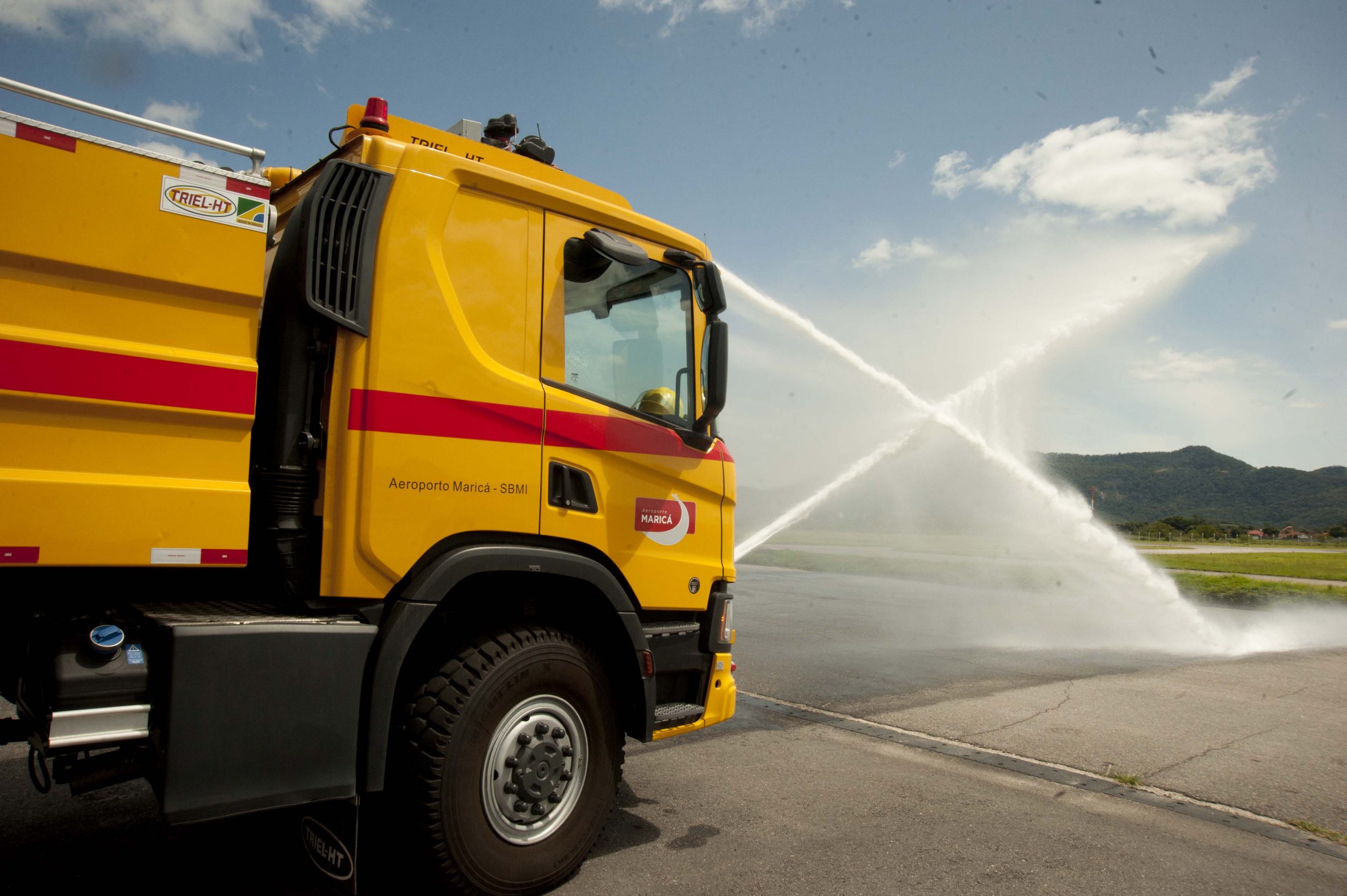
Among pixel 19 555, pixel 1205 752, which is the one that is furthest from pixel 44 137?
pixel 1205 752

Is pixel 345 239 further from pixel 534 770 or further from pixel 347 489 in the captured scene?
pixel 534 770

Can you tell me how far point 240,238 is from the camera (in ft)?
10.3

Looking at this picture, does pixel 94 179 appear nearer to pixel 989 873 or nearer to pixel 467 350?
pixel 467 350

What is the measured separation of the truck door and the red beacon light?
2.72 ft

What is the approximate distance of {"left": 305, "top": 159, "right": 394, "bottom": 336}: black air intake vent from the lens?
3.32 m

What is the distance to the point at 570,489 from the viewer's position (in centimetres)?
386

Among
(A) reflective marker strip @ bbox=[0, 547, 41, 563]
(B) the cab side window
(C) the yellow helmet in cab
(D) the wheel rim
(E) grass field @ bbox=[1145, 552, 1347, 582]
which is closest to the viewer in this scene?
(A) reflective marker strip @ bbox=[0, 547, 41, 563]

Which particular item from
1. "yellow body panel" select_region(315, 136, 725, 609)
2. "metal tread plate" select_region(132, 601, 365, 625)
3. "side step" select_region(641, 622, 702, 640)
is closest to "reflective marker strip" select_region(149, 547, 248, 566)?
"metal tread plate" select_region(132, 601, 365, 625)

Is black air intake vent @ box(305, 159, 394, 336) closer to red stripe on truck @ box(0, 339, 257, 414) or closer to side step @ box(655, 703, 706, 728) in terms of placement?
red stripe on truck @ box(0, 339, 257, 414)

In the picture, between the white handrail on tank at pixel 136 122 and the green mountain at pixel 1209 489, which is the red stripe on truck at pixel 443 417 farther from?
the green mountain at pixel 1209 489

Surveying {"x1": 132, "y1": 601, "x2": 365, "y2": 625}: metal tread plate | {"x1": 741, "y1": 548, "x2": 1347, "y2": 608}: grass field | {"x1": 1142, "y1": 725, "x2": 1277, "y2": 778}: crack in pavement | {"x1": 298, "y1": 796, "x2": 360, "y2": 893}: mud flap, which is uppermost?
{"x1": 132, "y1": 601, "x2": 365, "y2": 625}: metal tread plate

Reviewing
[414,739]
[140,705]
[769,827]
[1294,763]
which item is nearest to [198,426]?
[140,705]

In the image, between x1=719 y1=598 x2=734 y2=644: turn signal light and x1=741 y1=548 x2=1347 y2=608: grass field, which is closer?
x1=719 y1=598 x2=734 y2=644: turn signal light

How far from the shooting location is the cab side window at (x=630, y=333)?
4078 millimetres
